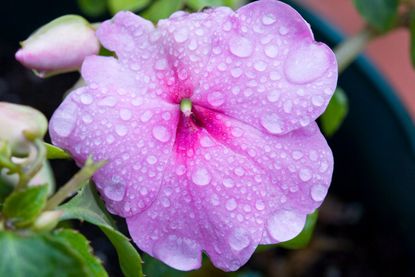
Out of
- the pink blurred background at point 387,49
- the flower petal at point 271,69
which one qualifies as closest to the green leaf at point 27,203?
the flower petal at point 271,69

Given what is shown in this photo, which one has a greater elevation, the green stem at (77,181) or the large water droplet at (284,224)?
the green stem at (77,181)

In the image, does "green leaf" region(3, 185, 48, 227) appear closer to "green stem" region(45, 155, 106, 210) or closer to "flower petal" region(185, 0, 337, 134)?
"green stem" region(45, 155, 106, 210)

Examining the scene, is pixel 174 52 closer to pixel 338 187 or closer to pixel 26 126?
pixel 26 126

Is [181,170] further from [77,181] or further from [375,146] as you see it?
[375,146]

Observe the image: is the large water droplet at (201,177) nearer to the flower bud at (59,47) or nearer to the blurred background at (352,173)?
the flower bud at (59,47)

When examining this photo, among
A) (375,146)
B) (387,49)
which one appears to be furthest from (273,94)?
(387,49)
